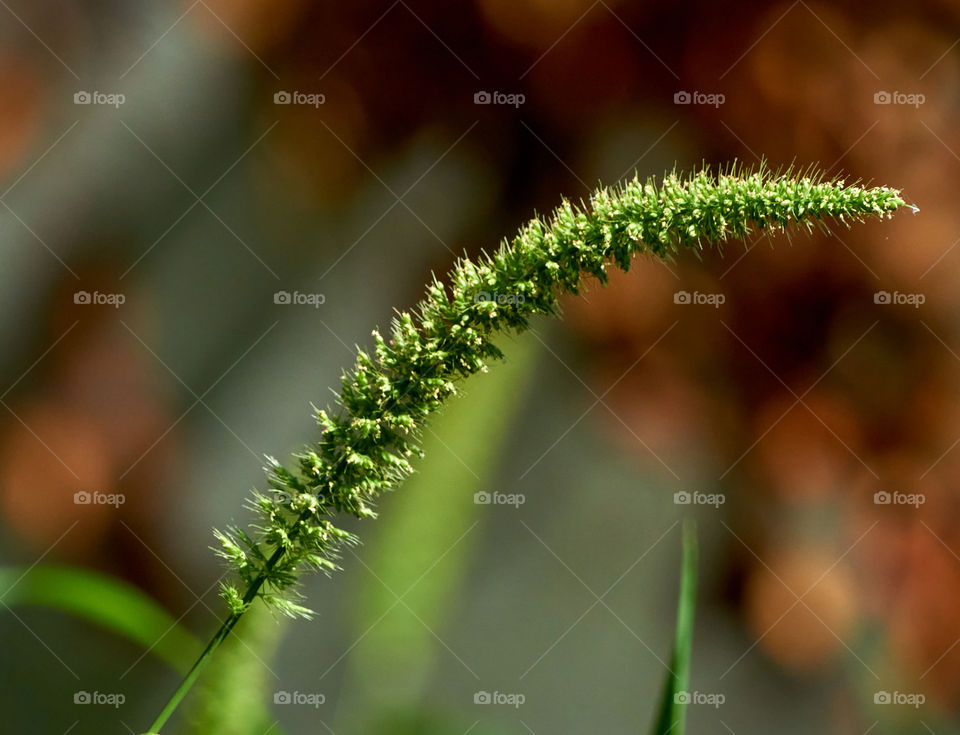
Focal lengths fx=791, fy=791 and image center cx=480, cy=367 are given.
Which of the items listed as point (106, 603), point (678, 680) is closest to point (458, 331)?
point (678, 680)

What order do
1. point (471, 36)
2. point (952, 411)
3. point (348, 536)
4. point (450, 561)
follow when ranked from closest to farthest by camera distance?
point (348, 536), point (450, 561), point (471, 36), point (952, 411)

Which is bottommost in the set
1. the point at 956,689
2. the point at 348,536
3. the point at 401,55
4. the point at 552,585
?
the point at 348,536

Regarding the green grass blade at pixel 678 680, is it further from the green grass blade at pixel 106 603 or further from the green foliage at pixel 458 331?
the green grass blade at pixel 106 603

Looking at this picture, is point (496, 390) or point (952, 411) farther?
point (952, 411)

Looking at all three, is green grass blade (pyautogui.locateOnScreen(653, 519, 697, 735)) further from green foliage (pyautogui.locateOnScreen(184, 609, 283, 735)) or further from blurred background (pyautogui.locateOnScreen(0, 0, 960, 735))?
blurred background (pyautogui.locateOnScreen(0, 0, 960, 735))

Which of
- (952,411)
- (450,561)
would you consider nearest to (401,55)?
(450,561)

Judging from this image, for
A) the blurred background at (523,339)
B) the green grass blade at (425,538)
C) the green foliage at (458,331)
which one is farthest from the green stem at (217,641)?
the blurred background at (523,339)

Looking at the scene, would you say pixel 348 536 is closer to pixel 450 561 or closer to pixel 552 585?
pixel 450 561
